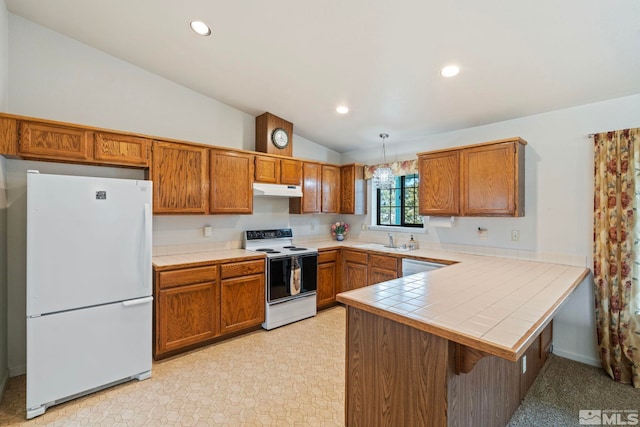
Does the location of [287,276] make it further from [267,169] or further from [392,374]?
[392,374]

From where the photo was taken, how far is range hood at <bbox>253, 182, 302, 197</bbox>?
3613 mm

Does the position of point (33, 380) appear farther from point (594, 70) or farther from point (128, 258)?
point (594, 70)

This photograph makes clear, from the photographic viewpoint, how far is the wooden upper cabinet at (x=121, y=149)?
8.43 ft

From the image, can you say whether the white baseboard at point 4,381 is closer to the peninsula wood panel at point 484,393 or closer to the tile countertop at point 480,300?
the tile countertop at point 480,300

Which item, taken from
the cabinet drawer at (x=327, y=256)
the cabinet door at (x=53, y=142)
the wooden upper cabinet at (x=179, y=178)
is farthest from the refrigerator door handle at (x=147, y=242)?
the cabinet drawer at (x=327, y=256)

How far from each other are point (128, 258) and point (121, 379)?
3.14ft

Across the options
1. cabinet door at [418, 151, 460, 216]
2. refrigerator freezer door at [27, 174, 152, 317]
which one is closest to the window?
cabinet door at [418, 151, 460, 216]

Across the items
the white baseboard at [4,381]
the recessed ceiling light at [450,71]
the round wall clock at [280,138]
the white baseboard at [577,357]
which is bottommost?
the white baseboard at [577,357]

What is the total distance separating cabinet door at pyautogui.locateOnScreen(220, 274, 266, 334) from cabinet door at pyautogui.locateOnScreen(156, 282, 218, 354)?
0.35 ft

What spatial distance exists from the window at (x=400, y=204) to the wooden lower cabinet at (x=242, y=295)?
2130 millimetres

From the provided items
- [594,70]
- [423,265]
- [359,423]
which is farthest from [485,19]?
[359,423]

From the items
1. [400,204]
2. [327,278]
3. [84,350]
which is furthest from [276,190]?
[84,350]

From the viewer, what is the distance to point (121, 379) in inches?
92.6

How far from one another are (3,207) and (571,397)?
4.68m
